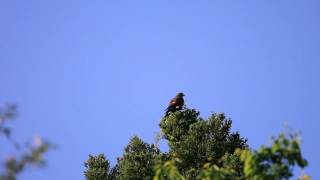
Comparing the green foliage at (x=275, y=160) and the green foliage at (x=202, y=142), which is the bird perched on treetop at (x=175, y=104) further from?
the green foliage at (x=275, y=160)

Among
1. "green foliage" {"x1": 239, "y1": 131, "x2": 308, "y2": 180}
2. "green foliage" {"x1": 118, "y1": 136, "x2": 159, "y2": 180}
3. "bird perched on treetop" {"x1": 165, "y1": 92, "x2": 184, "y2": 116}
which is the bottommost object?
"green foliage" {"x1": 239, "y1": 131, "x2": 308, "y2": 180}

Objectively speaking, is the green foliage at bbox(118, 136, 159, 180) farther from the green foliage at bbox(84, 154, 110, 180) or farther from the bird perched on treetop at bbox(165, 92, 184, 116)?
the bird perched on treetop at bbox(165, 92, 184, 116)

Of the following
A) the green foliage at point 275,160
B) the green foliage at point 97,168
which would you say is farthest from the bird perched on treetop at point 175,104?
the green foliage at point 275,160

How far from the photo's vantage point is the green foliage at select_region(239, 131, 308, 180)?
10133 mm

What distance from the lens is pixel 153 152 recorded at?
2698 cm

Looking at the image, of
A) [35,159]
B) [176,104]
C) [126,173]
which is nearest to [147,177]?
[126,173]

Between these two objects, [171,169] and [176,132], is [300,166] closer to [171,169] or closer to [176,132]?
[171,169]

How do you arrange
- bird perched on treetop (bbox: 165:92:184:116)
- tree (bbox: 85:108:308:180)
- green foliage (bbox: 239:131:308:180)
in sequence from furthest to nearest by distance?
1. bird perched on treetop (bbox: 165:92:184:116)
2. tree (bbox: 85:108:308:180)
3. green foliage (bbox: 239:131:308:180)

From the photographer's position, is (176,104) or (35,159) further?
(176,104)

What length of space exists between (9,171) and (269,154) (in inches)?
182

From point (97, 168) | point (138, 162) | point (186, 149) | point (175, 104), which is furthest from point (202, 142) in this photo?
point (175, 104)

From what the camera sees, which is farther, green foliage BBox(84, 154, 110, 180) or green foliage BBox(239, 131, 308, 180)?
green foliage BBox(84, 154, 110, 180)

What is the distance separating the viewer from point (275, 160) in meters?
10.4

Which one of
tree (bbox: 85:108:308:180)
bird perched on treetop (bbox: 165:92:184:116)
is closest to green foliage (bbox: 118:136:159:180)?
tree (bbox: 85:108:308:180)
